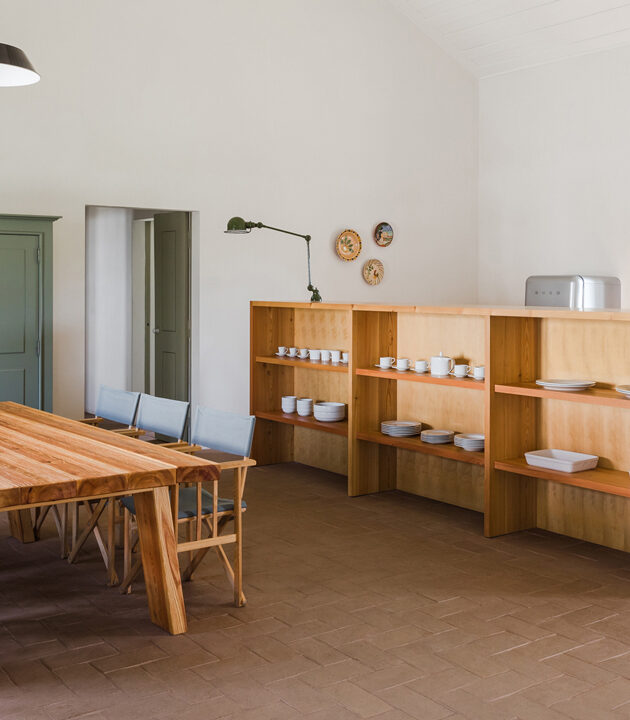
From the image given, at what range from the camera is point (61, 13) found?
7469mm

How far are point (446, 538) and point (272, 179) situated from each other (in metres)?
4.62

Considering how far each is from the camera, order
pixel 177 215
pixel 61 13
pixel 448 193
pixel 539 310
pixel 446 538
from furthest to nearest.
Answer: pixel 448 193 → pixel 177 215 → pixel 61 13 → pixel 446 538 → pixel 539 310

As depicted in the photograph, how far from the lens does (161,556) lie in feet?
12.1

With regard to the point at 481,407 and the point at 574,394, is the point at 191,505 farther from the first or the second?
the point at 481,407

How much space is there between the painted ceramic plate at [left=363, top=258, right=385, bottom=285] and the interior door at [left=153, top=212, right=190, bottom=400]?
2.01 meters

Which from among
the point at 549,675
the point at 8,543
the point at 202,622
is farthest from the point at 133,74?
the point at 549,675

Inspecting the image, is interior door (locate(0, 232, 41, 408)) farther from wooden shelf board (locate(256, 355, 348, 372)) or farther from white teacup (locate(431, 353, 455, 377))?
white teacup (locate(431, 353, 455, 377))

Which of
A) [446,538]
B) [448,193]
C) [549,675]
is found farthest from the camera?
[448,193]

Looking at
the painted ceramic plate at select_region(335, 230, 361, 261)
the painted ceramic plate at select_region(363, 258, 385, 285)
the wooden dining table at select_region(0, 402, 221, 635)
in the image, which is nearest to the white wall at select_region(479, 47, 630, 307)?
the painted ceramic plate at select_region(363, 258, 385, 285)

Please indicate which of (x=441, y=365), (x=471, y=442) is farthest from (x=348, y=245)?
(x=471, y=442)

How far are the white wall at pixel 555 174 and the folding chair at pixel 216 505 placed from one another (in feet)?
18.5

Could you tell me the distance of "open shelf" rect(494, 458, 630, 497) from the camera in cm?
462

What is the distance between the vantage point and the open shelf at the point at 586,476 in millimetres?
4625

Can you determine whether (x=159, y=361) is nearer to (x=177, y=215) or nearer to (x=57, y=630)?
(x=177, y=215)
